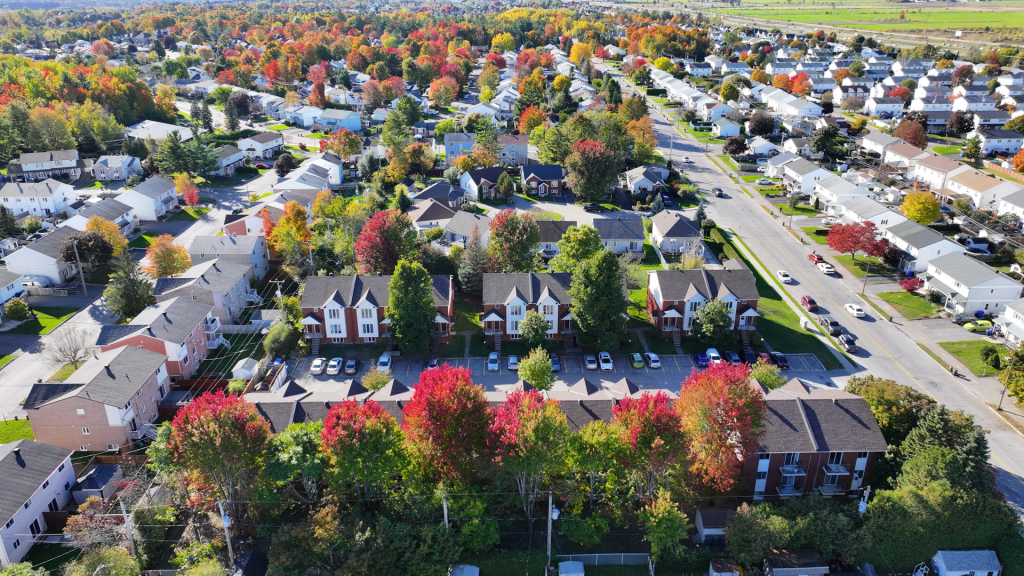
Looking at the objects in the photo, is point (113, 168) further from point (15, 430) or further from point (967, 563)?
point (967, 563)

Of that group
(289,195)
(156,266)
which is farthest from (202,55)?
(156,266)

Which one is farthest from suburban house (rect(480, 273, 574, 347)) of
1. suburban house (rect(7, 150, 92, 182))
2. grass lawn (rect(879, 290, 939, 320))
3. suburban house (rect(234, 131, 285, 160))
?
suburban house (rect(7, 150, 92, 182))

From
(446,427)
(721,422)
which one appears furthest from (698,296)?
(446,427)

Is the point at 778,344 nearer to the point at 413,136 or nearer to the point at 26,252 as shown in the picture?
the point at 26,252

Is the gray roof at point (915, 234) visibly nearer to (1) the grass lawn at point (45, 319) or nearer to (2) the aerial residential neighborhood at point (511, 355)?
(2) the aerial residential neighborhood at point (511, 355)

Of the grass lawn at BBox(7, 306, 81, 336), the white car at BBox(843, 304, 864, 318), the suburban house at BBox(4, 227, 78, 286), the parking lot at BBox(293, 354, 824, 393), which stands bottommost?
the parking lot at BBox(293, 354, 824, 393)

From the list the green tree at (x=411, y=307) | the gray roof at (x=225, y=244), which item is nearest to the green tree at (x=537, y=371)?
the green tree at (x=411, y=307)

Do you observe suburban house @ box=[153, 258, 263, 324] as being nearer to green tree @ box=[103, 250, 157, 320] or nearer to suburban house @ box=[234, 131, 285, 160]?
green tree @ box=[103, 250, 157, 320]
